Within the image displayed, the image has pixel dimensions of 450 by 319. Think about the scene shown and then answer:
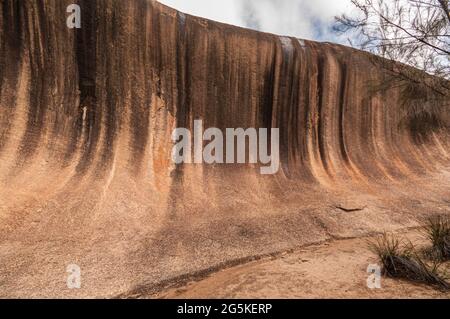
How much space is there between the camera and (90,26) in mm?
9078

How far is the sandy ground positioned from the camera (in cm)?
485

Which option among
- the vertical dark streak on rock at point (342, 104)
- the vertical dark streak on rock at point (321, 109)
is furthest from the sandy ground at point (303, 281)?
the vertical dark streak on rock at point (342, 104)

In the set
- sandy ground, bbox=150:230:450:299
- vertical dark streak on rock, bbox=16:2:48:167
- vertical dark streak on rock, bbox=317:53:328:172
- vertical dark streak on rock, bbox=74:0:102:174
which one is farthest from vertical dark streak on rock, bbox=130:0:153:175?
vertical dark streak on rock, bbox=317:53:328:172

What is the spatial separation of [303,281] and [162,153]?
5213mm

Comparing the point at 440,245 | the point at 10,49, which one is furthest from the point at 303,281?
the point at 10,49

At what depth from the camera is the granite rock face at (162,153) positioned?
642 centimetres

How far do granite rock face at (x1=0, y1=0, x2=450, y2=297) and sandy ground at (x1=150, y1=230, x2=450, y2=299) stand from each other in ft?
1.73

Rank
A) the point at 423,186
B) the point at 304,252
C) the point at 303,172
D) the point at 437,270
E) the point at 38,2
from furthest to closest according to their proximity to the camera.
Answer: the point at 423,186 → the point at 303,172 → the point at 38,2 → the point at 304,252 → the point at 437,270

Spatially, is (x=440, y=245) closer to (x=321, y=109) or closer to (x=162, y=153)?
(x=162, y=153)

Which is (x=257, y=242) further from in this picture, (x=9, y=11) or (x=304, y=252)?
(x=9, y=11)

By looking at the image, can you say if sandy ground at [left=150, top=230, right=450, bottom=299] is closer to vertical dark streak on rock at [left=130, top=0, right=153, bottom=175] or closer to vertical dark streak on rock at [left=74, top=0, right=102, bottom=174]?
vertical dark streak on rock at [left=130, top=0, right=153, bottom=175]

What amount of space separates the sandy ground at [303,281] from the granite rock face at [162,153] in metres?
0.53
